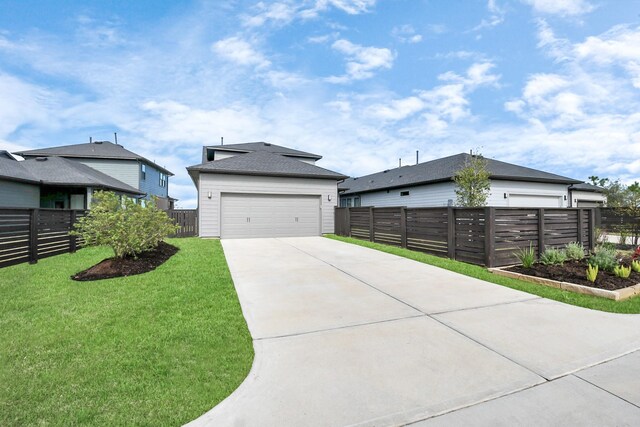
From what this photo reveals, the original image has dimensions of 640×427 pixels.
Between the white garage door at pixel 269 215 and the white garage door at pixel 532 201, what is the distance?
11.2 metres

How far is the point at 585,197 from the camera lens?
23344 mm

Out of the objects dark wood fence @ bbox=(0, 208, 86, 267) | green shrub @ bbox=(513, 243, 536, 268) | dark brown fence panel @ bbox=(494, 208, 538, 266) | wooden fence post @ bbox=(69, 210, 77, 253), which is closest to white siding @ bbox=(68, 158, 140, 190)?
wooden fence post @ bbox=(69, 210, 77, 253)

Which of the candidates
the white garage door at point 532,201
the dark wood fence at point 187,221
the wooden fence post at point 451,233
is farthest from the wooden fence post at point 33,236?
the white garage door at point 532,201

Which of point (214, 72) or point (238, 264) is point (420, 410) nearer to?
point (238, 264)

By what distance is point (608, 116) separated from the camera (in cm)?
1305

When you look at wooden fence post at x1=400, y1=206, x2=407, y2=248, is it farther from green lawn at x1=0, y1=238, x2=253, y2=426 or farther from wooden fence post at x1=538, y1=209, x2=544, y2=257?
green lawn at x1=0, y1=238, x2=253, y2=426

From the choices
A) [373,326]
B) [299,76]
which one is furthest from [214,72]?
[373,326]

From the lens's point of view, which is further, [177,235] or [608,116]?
[177,235]

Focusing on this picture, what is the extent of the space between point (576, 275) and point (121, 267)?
381 inches

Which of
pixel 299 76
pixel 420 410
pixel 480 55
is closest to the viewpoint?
pixel 420 410

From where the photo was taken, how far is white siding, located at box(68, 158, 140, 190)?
2073 centimetres

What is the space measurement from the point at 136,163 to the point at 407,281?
22.7 m

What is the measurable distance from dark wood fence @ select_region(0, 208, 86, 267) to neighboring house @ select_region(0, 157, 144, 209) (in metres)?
5.64

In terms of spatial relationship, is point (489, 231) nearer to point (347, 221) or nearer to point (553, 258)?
point (553, 258)
